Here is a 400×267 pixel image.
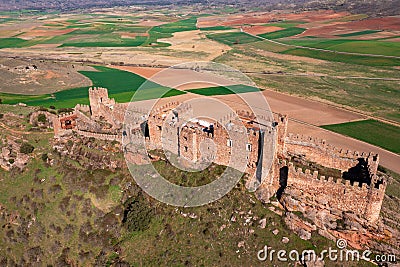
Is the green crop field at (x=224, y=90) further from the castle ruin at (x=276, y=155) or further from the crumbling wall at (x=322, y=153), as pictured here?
the crumbling wall at (x=322, y=153)

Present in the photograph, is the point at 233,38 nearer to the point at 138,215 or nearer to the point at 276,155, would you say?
the point at 276,155

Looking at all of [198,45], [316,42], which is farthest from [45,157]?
[316,42]

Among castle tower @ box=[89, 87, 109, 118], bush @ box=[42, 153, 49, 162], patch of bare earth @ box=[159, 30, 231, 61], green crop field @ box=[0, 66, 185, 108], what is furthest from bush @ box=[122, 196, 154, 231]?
patch of bare earth @ box=[159, 30, 231, 61]

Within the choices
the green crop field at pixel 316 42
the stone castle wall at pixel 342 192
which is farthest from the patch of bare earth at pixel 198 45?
the stone castle wall at pixel 342 192

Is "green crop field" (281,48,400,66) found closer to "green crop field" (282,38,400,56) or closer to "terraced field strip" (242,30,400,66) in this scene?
"terraced field strip" (242,30,400,66)

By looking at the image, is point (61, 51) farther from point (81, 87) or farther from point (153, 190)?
point (153, 190)

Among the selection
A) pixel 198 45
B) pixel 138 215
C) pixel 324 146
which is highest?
pixel 324 146
